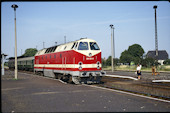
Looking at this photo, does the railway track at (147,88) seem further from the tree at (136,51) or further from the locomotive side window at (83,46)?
the tree at (136,51)

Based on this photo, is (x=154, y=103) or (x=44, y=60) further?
(x=44, y=60)

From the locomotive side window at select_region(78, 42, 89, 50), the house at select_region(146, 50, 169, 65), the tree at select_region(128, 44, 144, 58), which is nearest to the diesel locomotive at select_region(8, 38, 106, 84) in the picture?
the locomotive side window at select_region(78, 42, 89, 50)

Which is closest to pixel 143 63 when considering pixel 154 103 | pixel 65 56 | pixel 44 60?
pixel 44 60

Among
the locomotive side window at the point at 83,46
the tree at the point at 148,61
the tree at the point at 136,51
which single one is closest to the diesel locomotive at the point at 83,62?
the locomotive side window at the point at 83,46

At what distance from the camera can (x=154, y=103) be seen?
8945 mm

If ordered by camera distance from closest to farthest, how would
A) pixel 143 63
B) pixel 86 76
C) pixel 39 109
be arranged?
pixel 39 109 → pixel 86 76 → pixel 143 63

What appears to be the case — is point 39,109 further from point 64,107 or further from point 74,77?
point 74,77

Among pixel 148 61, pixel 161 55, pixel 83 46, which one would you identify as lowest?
pixel 148 61

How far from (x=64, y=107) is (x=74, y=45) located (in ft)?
30.3

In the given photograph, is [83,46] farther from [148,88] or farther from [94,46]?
[148,88]

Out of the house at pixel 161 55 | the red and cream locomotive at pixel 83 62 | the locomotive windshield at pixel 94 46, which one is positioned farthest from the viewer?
the house at pixel 161 55

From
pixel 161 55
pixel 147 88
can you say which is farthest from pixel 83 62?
pixel 161 55

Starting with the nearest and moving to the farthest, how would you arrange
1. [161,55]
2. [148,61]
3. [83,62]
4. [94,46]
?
[83,62] < [94,46] < [148,61] < [161,55]

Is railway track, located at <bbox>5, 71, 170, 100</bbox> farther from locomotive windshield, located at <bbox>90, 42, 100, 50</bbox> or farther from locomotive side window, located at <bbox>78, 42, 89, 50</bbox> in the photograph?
locomotive side window, located at <bbox>78, 42, 89, 50</bbox>
